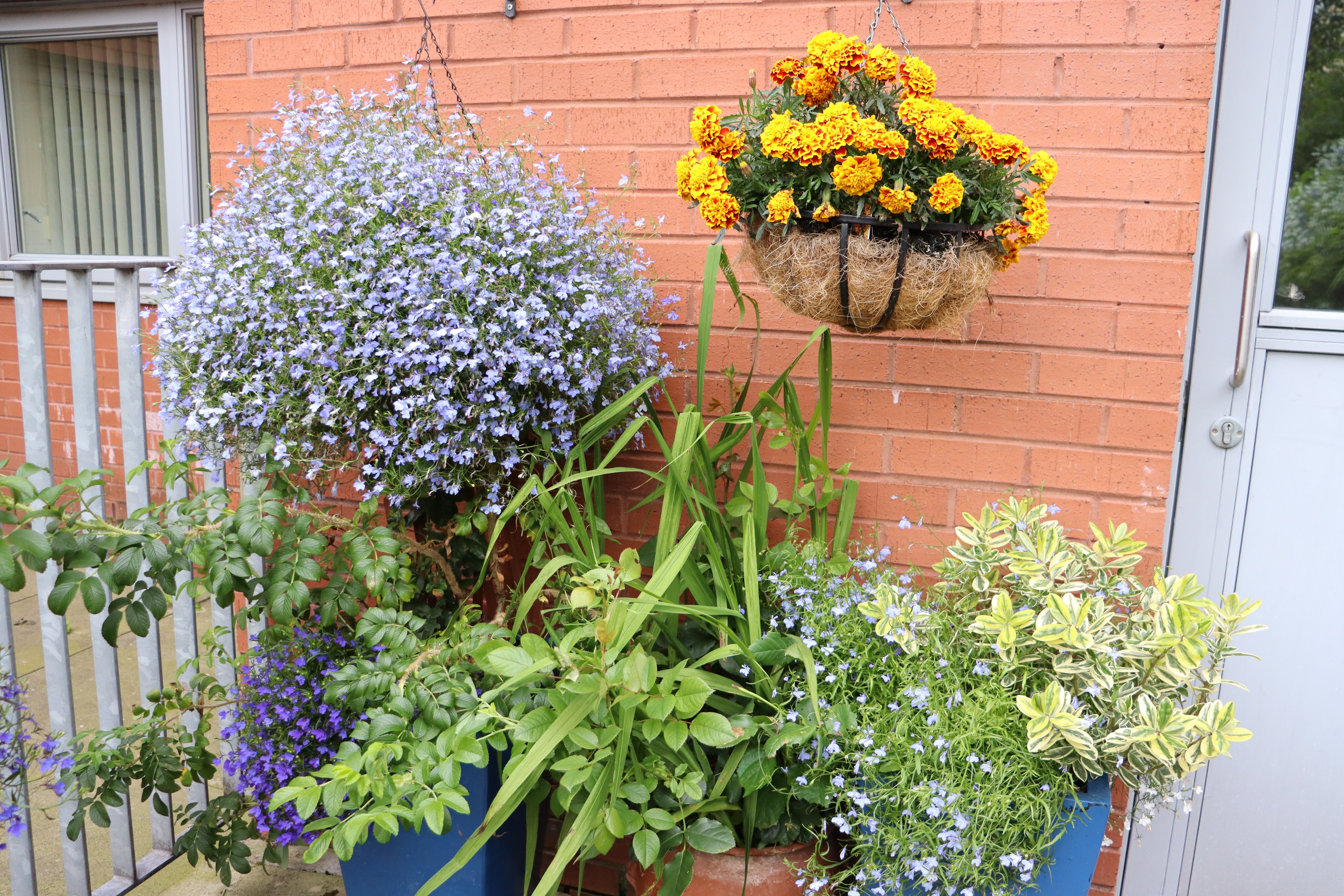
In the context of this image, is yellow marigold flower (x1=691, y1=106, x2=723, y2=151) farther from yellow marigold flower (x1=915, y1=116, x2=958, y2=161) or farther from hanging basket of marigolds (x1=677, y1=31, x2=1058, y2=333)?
yellow marigold flower (x1=915, y1=116, x2=958, y2=161)

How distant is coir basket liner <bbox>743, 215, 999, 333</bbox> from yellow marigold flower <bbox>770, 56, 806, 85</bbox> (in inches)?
9.9

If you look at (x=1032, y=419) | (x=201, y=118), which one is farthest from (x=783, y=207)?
(x=201, y=118)

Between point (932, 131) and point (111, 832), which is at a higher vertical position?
point (932, 131)

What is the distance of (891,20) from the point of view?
72.9 inches

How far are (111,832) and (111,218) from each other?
3639 millimetres

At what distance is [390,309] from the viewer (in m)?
1.57

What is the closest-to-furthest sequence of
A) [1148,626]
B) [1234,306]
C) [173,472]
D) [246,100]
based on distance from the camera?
[1148,626] → [173,472] → [1234,306] → [246,100]

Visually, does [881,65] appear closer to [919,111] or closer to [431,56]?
[919,111]

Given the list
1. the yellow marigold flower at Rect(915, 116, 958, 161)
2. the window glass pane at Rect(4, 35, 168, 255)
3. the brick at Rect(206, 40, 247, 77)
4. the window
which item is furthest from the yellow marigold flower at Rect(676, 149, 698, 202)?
the window glass pane at Rect(4, 35, 168, 255)

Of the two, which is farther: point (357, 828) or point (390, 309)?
point (390, 309)

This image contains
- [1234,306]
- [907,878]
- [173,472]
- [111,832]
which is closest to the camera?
[907,878]

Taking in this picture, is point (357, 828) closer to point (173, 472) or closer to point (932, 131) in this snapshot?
point (173, 472)

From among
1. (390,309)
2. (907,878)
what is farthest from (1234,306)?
(390,309)

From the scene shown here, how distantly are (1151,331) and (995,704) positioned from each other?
848 millimetres
